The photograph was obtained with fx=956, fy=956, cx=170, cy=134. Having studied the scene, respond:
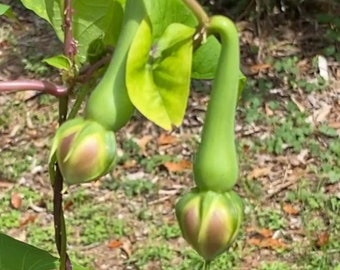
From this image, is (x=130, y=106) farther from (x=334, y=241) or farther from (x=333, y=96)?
(x=333, y=96)

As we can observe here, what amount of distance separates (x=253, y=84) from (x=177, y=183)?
626 mm

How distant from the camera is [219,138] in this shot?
1.92 feet

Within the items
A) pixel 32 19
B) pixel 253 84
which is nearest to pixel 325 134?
pixel 253 84

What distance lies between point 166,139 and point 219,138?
274cm

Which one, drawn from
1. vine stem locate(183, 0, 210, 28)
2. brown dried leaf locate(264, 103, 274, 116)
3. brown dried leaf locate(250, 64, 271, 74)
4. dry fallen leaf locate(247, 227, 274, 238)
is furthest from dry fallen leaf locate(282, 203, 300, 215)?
vine stem locate(183, 0, 210, 28)

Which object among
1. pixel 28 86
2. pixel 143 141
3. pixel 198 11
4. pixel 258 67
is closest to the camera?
pixel 198 11

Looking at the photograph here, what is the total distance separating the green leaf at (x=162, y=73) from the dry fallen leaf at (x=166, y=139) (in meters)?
2.71

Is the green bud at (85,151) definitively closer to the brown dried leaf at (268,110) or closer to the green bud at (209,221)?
the green bud at (209,221)

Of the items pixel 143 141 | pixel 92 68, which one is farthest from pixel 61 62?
pixel 143 141

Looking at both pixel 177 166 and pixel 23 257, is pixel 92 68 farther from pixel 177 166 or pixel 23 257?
pixel 177 166

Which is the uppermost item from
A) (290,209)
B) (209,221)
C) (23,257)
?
(209,221)

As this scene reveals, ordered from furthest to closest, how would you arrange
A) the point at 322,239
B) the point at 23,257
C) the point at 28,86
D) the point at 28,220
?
the point at 28,220 → the point at 322,239 → the point at 23,257 → the point at 28,86

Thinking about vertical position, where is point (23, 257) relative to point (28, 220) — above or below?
above

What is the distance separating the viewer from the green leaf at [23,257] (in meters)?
0.89
